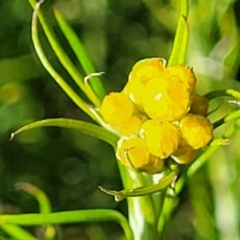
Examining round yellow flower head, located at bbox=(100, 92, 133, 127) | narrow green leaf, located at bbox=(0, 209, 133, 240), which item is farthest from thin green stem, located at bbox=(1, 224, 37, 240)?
round yellow flower head, located at bbox=(100, 92, 133, 127)

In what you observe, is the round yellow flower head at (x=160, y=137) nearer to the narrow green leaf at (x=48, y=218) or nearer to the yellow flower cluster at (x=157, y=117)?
the yellow flower cluster at (x=157, y=117)

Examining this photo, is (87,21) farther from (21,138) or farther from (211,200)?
(211,200)

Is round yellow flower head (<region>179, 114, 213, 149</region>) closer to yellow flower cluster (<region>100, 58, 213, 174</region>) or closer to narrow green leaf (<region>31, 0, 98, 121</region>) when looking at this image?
yellow flower cluster (<region>100, 58, 213, 174</region>)

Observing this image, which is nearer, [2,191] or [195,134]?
[195,134]

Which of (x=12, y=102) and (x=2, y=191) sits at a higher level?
(x=12, y=102)

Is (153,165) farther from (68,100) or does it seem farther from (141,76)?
(68,100)

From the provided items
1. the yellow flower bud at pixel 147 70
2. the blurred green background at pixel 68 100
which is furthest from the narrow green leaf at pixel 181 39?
the blurred green background at pixel 68 100

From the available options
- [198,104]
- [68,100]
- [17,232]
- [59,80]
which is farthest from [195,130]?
[68,100]

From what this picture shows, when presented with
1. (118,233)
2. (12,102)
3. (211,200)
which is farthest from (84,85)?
(118,233)
